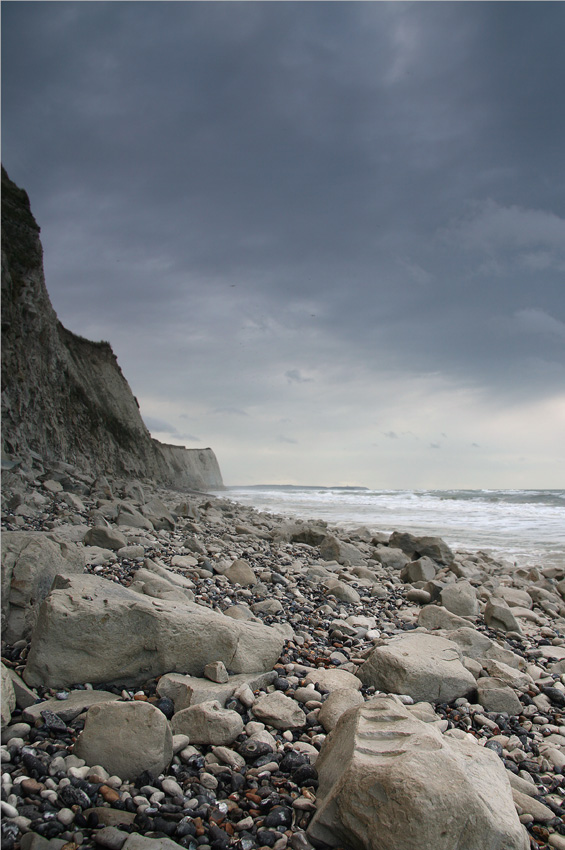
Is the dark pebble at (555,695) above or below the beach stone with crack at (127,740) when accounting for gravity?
below

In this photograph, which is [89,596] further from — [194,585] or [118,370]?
[118,370]

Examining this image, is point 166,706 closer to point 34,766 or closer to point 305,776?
point 34,766

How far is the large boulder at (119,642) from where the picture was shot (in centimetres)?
341

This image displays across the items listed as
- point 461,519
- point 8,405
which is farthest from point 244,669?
point 461,519

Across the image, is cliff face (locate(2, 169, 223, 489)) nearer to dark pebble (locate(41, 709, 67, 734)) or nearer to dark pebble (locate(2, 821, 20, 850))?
dark pebble (locate(41, 709, 67, 734))

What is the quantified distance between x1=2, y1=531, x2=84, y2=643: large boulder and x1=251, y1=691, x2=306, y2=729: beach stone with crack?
194 centimetres

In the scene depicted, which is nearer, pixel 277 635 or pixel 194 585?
pixel 277 635

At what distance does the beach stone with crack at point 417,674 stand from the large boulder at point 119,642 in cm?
92

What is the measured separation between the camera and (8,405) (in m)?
15.3

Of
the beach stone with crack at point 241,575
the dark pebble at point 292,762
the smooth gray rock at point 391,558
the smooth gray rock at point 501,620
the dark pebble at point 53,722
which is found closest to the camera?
the dark pebble at point 292,762

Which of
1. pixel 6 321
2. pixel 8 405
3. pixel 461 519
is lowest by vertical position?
pixel 461 519

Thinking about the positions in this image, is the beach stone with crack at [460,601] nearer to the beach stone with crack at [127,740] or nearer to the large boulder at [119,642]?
the large boulder at [119,642]

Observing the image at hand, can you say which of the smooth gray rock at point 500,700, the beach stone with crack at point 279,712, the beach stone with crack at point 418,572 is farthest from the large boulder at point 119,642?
the beach stone with crack at point 418,572

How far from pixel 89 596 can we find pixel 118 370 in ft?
83.2
